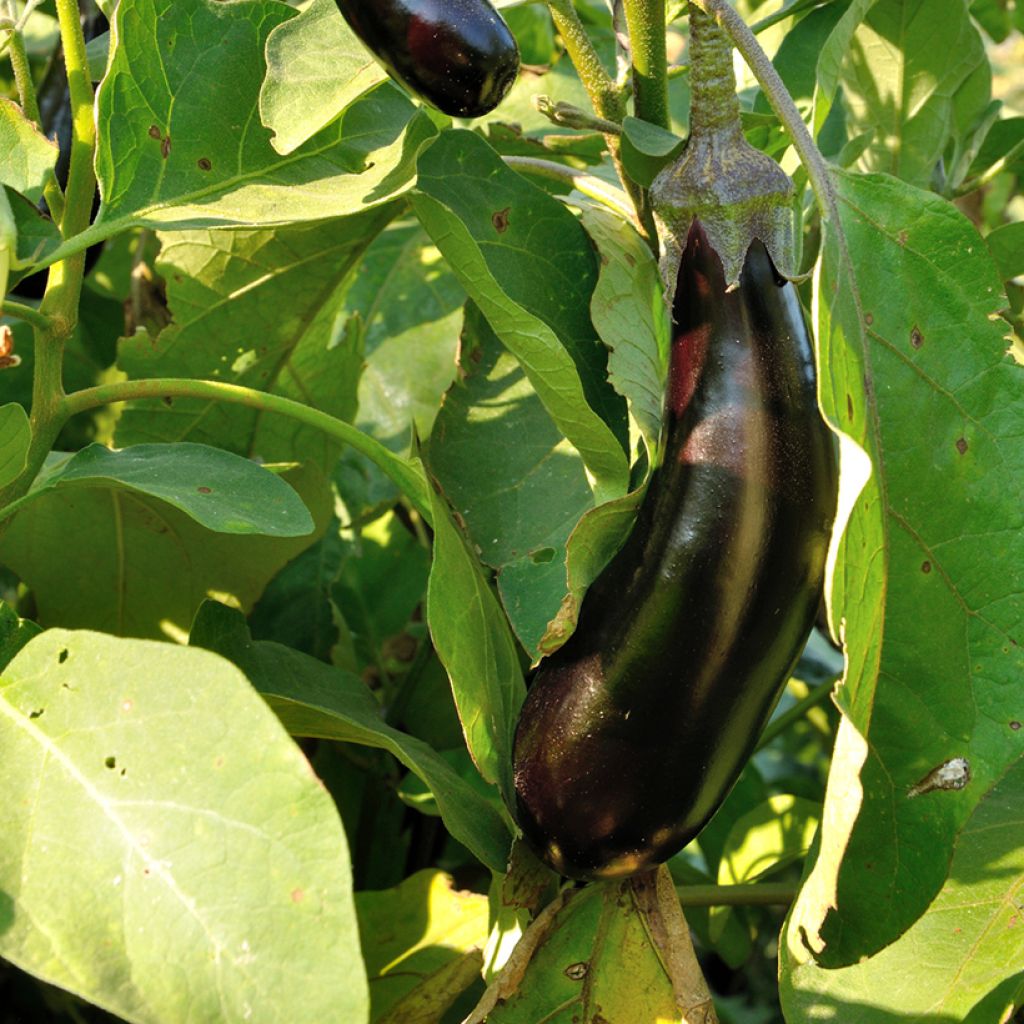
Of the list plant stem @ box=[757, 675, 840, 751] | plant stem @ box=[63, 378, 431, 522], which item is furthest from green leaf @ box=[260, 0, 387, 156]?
plant stem @ box=[757, 675, 840, 751]

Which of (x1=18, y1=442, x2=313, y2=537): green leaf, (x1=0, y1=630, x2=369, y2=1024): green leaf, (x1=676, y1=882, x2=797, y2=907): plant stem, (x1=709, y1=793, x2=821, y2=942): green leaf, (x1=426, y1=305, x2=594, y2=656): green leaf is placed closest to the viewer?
(x1=0, y1=630, x2=369, y2=1024): green leaf

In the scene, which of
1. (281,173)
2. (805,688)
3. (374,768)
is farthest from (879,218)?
(805,688)

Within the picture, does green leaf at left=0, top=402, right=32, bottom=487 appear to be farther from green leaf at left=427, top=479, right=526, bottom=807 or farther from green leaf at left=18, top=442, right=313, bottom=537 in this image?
green leaf at left=427, top=479, right=526, bottom=807

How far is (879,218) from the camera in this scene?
0.67 meters

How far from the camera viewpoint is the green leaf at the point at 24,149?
61cm

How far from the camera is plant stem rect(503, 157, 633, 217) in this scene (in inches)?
30.8

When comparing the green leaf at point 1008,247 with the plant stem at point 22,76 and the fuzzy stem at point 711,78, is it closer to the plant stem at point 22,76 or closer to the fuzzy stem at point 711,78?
the fuzzy stem at point 711,78

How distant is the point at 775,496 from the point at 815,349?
0.06 meters

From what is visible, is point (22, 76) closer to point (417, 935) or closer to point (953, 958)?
point (417, 935)

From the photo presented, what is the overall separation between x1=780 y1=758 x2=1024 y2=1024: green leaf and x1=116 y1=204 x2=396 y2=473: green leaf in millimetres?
435

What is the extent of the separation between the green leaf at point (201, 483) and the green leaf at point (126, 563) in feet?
0.58

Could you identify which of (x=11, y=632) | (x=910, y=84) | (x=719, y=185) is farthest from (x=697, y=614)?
(x=910, y=84)

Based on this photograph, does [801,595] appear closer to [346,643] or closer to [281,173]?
[281,173]

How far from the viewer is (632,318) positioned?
28.5 inches
